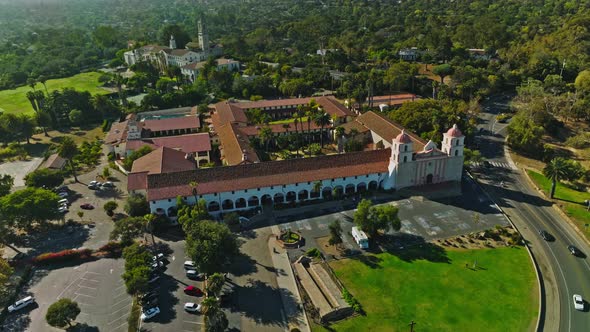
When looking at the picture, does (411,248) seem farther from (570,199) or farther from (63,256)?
(63,256)

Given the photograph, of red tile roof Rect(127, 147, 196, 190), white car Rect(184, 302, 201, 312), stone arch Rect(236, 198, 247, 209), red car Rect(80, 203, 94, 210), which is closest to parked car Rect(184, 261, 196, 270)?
white car Rect(184, 302, 201, 312)

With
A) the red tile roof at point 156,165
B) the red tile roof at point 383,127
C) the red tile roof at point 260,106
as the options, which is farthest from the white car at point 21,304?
the red tile roof at point 383,127

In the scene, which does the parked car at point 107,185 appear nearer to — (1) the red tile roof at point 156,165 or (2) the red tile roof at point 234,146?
(1) the red tile roof at point 156,165

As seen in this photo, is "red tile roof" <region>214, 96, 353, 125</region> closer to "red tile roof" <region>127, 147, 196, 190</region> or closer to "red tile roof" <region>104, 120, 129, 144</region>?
"red tile roof" <region>104, 120, 129, 144</region>

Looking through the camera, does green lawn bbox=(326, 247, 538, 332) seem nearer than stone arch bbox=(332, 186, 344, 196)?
Yes

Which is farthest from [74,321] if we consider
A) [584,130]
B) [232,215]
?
[584,130]

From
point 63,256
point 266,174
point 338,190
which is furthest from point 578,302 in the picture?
point 63,256
